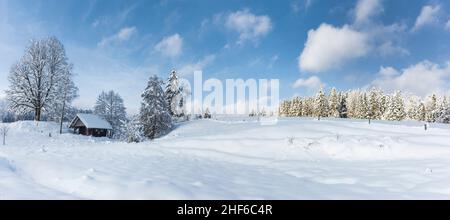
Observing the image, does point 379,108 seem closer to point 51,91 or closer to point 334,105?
point 334,105

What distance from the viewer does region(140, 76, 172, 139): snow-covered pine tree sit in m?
43.5

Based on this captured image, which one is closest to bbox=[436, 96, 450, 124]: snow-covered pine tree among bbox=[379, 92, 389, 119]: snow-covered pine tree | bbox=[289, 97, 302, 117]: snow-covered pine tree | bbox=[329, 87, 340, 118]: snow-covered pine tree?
bbox=[379, 92, 389, 119]: snow-covered pine tree

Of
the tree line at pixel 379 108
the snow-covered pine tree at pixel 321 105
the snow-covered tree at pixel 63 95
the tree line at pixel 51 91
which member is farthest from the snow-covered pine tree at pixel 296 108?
the snow-covered tree at pixel 63 95

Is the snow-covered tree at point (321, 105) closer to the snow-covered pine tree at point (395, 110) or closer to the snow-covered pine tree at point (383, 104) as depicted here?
the snow-covered pine tree at point (383, 104)

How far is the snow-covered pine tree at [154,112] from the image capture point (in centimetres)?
4350

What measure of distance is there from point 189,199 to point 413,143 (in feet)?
60.7

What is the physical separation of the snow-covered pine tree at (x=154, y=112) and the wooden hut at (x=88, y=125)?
11.2m

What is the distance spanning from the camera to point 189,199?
22.3 feet

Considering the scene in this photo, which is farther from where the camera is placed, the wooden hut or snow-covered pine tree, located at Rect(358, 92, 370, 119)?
snow-covered pine tree, located at Rect(358, 92, 370, 119)

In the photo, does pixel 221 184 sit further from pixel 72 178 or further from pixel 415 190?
pixel 415 190

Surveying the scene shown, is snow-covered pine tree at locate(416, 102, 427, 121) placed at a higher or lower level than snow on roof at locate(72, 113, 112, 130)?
higher

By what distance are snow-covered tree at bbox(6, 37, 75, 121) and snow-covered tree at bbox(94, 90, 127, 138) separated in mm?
20040

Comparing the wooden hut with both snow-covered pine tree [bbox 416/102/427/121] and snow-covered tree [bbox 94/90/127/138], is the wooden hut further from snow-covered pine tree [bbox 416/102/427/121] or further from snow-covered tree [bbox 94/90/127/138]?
snow-covered pine tree [bbox 416/102/427/121]
